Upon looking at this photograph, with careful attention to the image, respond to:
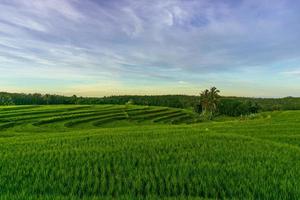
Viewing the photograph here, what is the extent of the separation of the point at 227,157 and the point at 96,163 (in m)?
5.17

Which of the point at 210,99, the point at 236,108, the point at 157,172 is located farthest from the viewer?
the point at 236,108

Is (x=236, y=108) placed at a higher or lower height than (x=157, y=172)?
lower

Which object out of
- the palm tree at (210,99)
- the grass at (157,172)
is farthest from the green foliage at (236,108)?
the grass at (157,172)

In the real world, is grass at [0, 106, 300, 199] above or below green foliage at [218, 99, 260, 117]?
above

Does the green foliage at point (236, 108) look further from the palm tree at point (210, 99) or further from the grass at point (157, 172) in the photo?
the grass at point (157, 172)

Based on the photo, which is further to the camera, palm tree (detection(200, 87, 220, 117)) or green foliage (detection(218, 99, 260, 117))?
green foliage (detection(218, 99, 260, 117))

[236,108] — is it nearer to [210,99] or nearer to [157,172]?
[210,99]

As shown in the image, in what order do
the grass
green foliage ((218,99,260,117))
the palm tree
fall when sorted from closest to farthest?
the grass
the palm tree
green foliage ((218,99,260,117))

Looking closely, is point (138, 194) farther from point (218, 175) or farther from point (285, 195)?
point (285, 195)

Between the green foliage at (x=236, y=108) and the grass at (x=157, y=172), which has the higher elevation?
the grass at (x=157, y=172)

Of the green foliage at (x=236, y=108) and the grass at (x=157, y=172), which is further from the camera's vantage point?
the green foliage at (x=236, y=108)

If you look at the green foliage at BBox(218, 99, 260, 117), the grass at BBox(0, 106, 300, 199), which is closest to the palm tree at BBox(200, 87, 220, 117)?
the green foliage at BBox(218, 99, 260, 117)

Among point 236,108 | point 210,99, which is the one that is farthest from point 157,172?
point 236,108

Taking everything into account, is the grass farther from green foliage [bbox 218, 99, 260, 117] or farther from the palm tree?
green foliage [bbox 218, 99, 260, 117]
